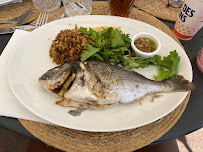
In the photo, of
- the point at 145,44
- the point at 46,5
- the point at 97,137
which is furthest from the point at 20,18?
the point at 97,137

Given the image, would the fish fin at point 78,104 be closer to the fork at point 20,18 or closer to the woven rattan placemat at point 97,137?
the woven rattan placemat at point 97,137

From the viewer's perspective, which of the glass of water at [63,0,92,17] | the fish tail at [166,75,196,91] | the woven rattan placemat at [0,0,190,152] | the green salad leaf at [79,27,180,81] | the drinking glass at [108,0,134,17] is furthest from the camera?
the glass of water at [63,0,92,17]

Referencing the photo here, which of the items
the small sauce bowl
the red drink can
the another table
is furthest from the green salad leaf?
the red drink can

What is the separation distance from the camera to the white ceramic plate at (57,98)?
1030 millimetres

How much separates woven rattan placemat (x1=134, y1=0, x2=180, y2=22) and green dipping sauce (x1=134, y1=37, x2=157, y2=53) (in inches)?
23.7

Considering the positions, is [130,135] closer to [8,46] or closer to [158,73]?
[158,73]

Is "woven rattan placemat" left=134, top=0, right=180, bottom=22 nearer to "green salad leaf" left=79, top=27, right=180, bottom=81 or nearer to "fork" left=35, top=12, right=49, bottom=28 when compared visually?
"green salad leaf" left=79, top=27, right=180, bottom=81

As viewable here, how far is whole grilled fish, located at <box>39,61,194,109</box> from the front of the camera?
108cm

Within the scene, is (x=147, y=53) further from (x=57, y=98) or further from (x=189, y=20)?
(x=57, y=98)

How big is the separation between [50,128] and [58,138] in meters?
0.09

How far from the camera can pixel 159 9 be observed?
186cm

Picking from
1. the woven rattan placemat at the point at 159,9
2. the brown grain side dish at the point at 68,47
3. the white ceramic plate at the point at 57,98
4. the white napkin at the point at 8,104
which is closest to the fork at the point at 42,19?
the white ceramic plate at the point at 57,98

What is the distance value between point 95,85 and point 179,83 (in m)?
0.69

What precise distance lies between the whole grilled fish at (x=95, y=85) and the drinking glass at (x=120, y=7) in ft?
2.93
